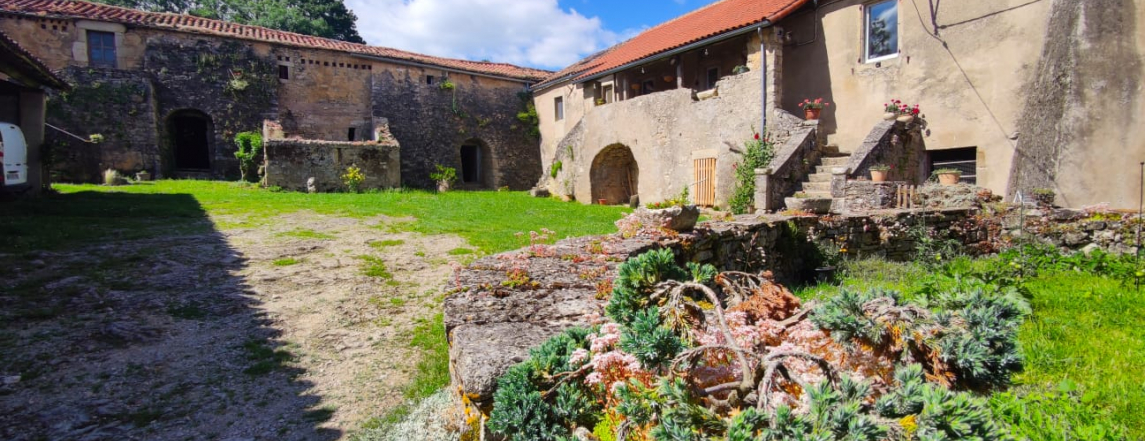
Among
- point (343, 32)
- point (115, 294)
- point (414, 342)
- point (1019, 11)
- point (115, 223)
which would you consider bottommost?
point (414, 342)

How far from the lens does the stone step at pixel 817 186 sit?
1175cm

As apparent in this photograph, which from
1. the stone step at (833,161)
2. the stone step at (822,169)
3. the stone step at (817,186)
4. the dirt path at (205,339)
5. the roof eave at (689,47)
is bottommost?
the dirt path at (205,339)

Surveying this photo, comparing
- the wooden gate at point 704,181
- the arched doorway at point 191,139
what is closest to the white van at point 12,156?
the arched doorway at point 191,139

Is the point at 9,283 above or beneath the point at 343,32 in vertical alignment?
beneath

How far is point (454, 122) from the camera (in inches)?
941

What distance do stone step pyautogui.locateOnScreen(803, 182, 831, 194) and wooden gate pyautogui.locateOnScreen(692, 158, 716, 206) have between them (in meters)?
2.53

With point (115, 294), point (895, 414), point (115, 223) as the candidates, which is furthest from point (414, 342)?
point (115, 223)

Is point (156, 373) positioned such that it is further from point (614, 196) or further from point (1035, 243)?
point (614, 196)

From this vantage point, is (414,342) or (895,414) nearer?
(895,414)

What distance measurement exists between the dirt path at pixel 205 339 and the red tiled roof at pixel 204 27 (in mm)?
16011

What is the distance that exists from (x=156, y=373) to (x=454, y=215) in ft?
27.8

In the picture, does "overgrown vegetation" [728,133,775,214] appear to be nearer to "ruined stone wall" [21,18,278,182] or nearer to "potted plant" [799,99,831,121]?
"potted plant" [799,99,831,121]

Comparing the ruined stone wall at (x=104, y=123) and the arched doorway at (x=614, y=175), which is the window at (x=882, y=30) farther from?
the ruined stone wall at (x=104, y=123)

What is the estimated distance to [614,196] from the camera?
61.8 ft
